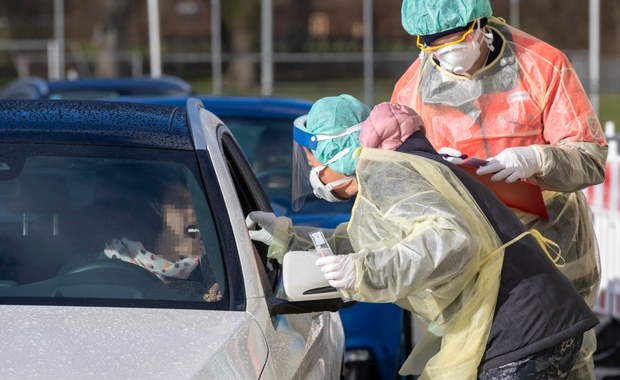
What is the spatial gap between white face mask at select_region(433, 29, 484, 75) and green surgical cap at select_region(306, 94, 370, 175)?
671mm

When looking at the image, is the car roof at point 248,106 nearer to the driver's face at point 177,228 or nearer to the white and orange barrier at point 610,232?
the white and orange barrier at point 610,232

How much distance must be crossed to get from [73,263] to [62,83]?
674 centimetres

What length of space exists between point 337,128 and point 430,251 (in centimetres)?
60

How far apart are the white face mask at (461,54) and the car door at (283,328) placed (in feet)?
2.59

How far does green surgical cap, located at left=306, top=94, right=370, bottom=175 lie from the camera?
3.42 meters

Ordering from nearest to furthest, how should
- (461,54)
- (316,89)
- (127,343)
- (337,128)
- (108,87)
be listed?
(127,343) → (337,128) → (461,54) → (108,87) → (316,89)

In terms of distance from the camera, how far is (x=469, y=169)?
369 cm

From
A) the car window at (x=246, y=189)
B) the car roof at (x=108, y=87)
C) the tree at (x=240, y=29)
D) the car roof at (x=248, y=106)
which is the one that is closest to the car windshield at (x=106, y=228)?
the car window at (x=246, y=189)

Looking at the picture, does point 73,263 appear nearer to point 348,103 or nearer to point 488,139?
point 348,103

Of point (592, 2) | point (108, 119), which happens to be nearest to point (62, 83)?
point (108, 119)

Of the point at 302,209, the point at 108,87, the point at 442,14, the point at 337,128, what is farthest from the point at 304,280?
the point at 108,87

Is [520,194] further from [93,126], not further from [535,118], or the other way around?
[93,126]

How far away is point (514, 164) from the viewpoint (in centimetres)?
376

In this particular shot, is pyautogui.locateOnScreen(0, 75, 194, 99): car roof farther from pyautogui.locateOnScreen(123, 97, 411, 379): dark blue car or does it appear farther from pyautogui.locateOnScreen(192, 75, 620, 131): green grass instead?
pyautogui.locateOnScreen(192, 75, 620, 131): green grass
